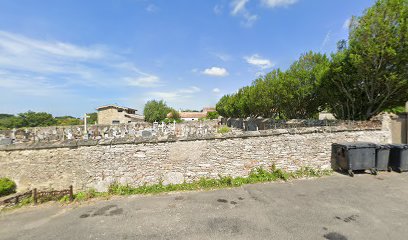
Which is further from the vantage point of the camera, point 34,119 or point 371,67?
point 34,119

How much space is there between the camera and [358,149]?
7.45 m

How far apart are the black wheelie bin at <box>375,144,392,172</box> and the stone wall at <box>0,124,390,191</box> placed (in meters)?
3.76

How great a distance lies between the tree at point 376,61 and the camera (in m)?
8.06

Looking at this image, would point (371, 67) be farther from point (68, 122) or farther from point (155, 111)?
point (68, 122)

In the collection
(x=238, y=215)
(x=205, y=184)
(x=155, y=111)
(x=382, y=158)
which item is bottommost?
(x=238, y=215)

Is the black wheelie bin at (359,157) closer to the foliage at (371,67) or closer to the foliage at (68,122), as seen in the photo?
the foliage at (371,67)

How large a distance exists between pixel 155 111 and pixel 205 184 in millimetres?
40349

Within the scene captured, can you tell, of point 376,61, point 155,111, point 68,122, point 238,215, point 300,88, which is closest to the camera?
point 238,215

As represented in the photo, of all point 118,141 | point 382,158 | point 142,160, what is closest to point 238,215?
point 142,160

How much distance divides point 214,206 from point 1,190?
7.23m

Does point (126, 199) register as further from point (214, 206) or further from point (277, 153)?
point (277, 153)

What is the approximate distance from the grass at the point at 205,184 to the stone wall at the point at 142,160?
0.19 meters

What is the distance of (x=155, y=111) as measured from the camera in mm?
45219

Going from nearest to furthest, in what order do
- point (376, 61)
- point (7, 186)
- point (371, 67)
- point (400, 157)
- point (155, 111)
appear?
1. point (7, 186)
2. point (400, 157)
3. point (376, 61)
4. point (371, 67)
5. point (155, 111)
